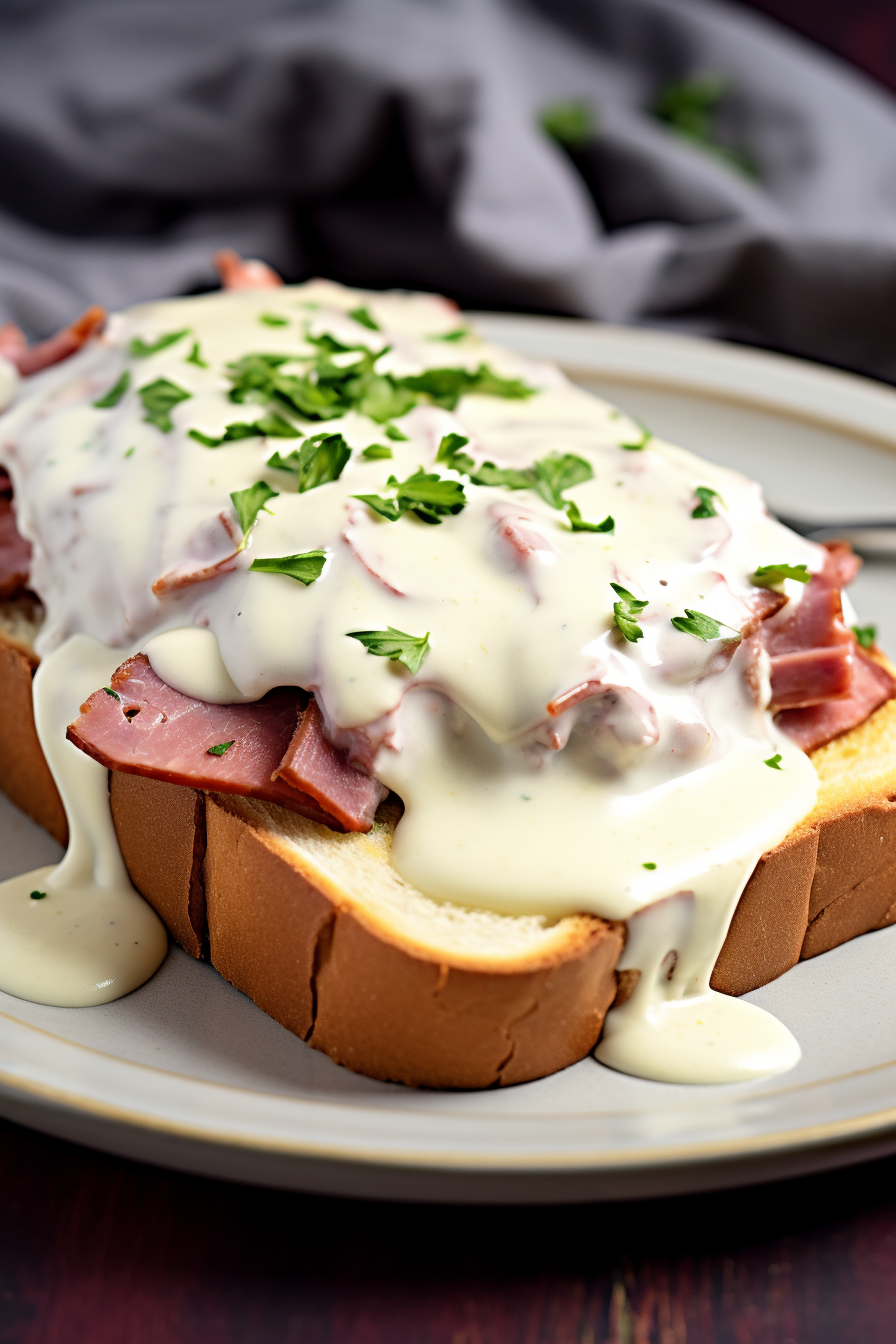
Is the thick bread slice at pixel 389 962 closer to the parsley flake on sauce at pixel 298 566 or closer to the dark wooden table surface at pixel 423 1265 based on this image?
the dark wooden table surface at pixel 423 1265

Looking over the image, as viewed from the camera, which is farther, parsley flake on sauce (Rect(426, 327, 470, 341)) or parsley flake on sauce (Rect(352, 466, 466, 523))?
parsley flake on sauce (Rect(426, 327, 470, 341))

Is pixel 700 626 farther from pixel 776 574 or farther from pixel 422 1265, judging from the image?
pixel 422 1265

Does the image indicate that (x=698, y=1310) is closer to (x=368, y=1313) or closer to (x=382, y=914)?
(x=368, y=1313)

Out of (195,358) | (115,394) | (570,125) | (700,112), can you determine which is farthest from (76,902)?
(700,112)

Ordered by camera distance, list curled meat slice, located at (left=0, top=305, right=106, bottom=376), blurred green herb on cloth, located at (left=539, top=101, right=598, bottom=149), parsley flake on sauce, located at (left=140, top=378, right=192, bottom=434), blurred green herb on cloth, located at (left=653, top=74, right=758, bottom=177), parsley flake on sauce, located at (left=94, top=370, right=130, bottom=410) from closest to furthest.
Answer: parsley flake on sauce, located at (left=140, top=378, right=192, bottom=434) < parsley flake on sauce, located at (left=94, top=370, right=130, bottom=410) < curled meat slice, located at (left=0, top=305, right=106, bottom=376) < blurred green herb on cloth, located at (left=539, top=101, right=598, bottom=149) < blurred green herb on cloth, located at (left=653, top=74, right=758, bottom=177)

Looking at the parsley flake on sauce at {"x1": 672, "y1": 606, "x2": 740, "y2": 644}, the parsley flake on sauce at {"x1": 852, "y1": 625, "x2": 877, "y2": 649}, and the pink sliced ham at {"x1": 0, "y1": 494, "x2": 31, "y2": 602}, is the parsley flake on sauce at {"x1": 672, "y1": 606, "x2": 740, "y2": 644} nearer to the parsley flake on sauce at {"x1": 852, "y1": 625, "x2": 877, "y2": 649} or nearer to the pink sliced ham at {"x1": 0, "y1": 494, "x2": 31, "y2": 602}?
the parsley flake on sauce at {"x1": 852, "y1": 625, "x2": 877, "y2": 649}

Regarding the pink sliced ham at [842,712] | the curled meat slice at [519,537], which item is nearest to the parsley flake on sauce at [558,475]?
the curled meat slice at [519,537]

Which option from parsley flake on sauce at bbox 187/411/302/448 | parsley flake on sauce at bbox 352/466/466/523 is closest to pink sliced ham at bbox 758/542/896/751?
parsley flake on sauce at bbox 352/466/466/523
